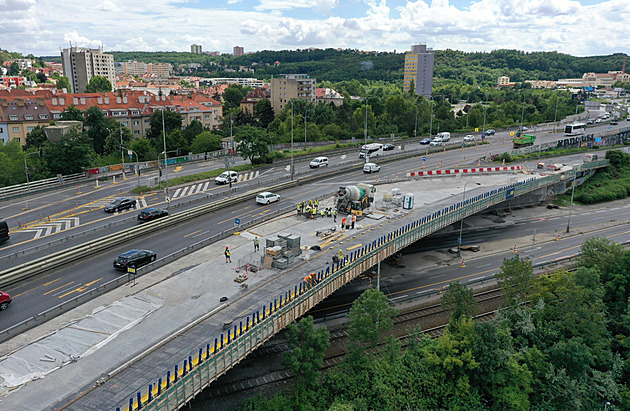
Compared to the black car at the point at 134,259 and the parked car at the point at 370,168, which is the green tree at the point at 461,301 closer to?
the black car at the point at 134,259

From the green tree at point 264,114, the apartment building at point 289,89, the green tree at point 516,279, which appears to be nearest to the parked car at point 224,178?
the green tree at point 516,279

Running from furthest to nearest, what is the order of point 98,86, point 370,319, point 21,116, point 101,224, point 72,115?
point 98,86 → point 21,116 → point 72,115 → point 101,224 → point 370,319

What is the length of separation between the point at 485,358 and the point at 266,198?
108ft

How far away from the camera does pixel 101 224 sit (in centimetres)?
4803

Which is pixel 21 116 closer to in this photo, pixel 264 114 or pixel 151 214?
pixel 264 114

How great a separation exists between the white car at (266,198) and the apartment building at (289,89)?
102m

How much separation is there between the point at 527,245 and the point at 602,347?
2363 centimetres

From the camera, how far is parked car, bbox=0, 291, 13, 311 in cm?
3081

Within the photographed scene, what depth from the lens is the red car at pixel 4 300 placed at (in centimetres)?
3081

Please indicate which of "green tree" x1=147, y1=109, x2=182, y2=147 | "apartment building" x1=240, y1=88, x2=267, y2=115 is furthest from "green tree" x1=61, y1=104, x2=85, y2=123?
"apartment building" x1=240, y1=88, x2=267, y2=115

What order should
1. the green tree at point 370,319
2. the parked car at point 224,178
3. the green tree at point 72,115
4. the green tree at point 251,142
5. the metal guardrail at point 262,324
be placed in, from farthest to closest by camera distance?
the green tree at point 72,115, the green tree at point 251,142, the parked car at point 224,178, the green tree at point 370,319, the metal guardrail at point 262,324

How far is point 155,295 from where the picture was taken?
32125 mm

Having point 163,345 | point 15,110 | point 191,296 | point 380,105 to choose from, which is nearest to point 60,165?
point 15,110

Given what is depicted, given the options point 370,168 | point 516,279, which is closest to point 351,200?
point 516,279
